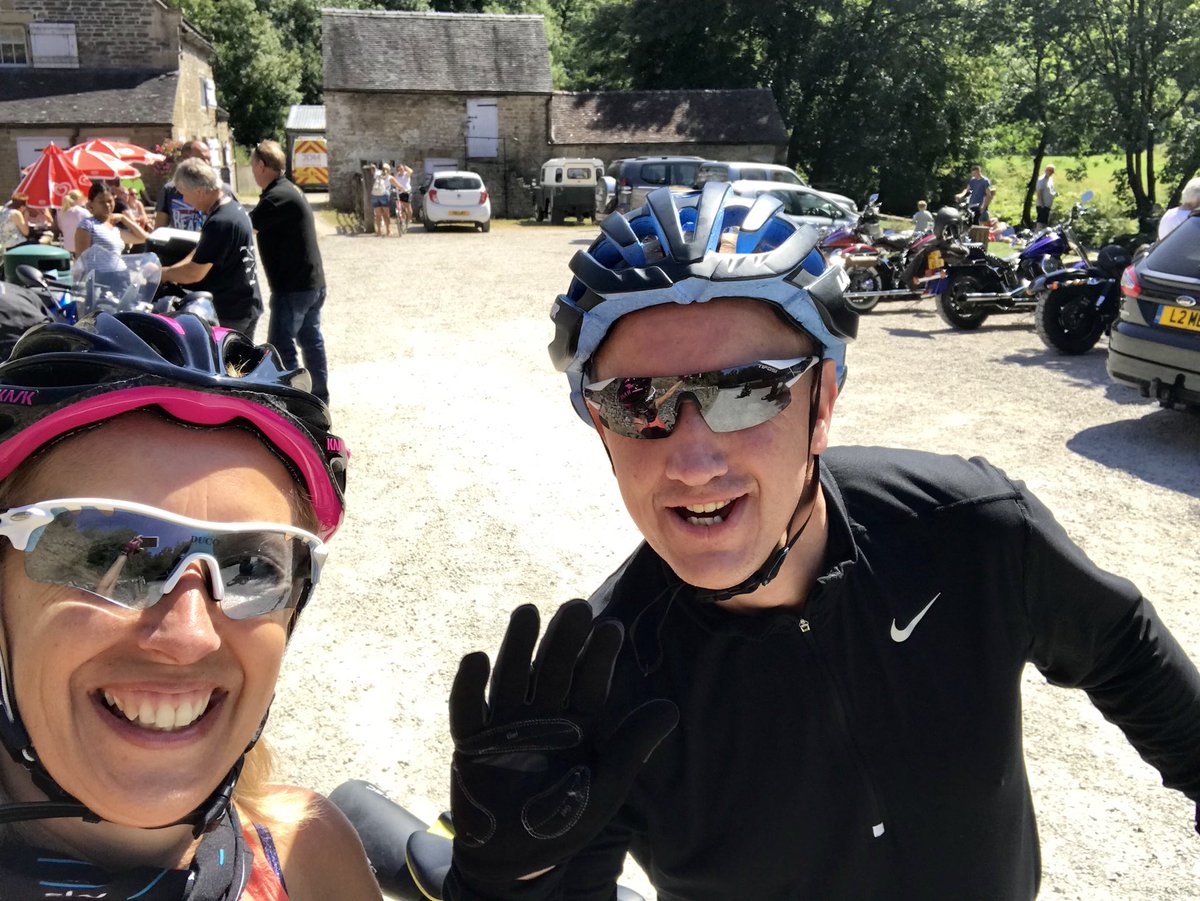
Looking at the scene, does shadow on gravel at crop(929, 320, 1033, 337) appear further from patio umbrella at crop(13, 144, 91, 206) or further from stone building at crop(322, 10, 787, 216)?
stone building at crop(322, 10, 787, 216)

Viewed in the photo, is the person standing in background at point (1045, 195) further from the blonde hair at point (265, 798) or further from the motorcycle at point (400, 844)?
the blonde hair at point (265, 798)

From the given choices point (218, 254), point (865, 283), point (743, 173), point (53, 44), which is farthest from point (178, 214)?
point (53, 44)

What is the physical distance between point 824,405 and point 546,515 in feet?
14.7

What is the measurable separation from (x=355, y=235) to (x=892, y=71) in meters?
21.6

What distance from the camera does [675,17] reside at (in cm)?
3791

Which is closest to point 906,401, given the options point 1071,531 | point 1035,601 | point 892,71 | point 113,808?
point 1071,531

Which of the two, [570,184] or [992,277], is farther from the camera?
[570,184]

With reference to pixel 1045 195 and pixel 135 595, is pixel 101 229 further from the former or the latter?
pixel 1045 195

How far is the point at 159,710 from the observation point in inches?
54.6

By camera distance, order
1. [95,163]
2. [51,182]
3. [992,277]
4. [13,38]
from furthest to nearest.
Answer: [13,38] < [95,163] < [51,182] < [992,277]

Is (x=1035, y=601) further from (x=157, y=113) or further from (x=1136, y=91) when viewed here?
(x=157, y=113)

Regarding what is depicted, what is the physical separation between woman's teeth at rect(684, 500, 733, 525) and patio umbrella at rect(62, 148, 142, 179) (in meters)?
17.9

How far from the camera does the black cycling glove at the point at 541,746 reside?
1.60 meters

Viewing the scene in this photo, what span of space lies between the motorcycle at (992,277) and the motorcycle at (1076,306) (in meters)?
1.37
